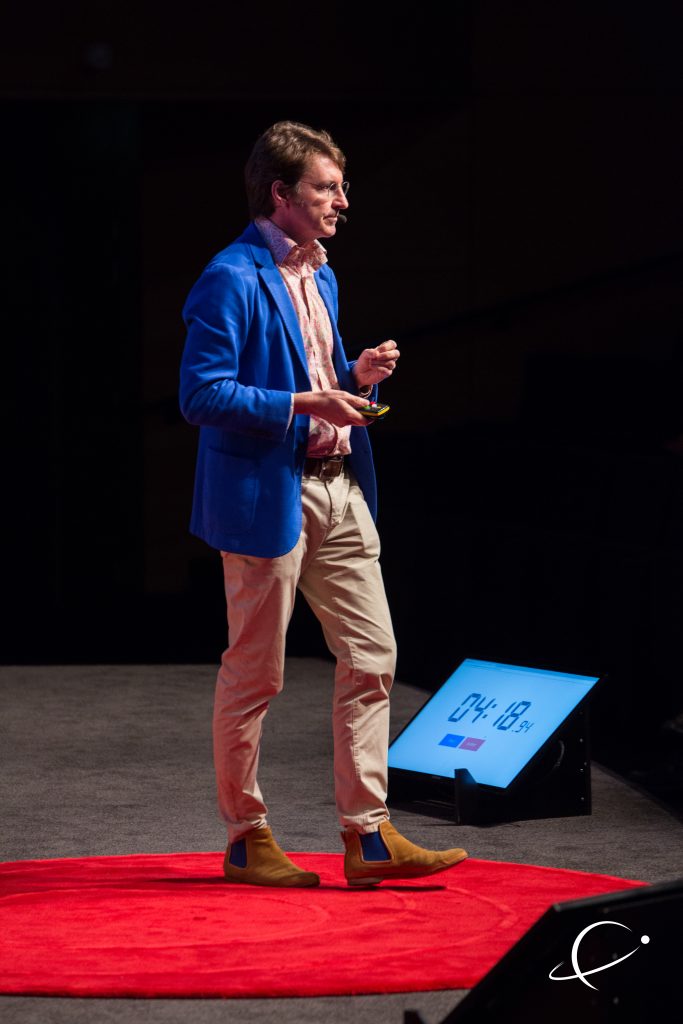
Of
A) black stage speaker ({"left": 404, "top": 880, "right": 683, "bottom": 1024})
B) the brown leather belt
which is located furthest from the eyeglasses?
black stage speaker ({"left": 404, "top": 880, "right": 683, "bottom": 1024})

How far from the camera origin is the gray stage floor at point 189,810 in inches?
91.2

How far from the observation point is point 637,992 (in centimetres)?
155

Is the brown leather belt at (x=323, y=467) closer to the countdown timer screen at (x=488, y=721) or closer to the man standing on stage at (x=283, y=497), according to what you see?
the man standing on stage at (x=283, y=497)

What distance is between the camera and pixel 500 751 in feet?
11.8

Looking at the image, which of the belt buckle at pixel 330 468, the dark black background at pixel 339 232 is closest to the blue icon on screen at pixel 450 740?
the belt buckle at pixel 330 468

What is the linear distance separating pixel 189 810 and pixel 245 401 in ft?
3.92

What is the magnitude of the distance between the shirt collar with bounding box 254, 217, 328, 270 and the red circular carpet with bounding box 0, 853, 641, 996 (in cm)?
111

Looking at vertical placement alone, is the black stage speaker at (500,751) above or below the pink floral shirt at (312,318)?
below

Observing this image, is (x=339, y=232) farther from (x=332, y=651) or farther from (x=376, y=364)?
(x=332, y=651)

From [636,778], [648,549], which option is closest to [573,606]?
[648,549]

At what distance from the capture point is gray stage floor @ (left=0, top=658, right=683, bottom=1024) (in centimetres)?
232

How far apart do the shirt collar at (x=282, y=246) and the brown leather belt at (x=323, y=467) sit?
14.2 inches

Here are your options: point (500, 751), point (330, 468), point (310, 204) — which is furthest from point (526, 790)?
point (310, 204)

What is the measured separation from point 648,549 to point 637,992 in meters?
3.37
